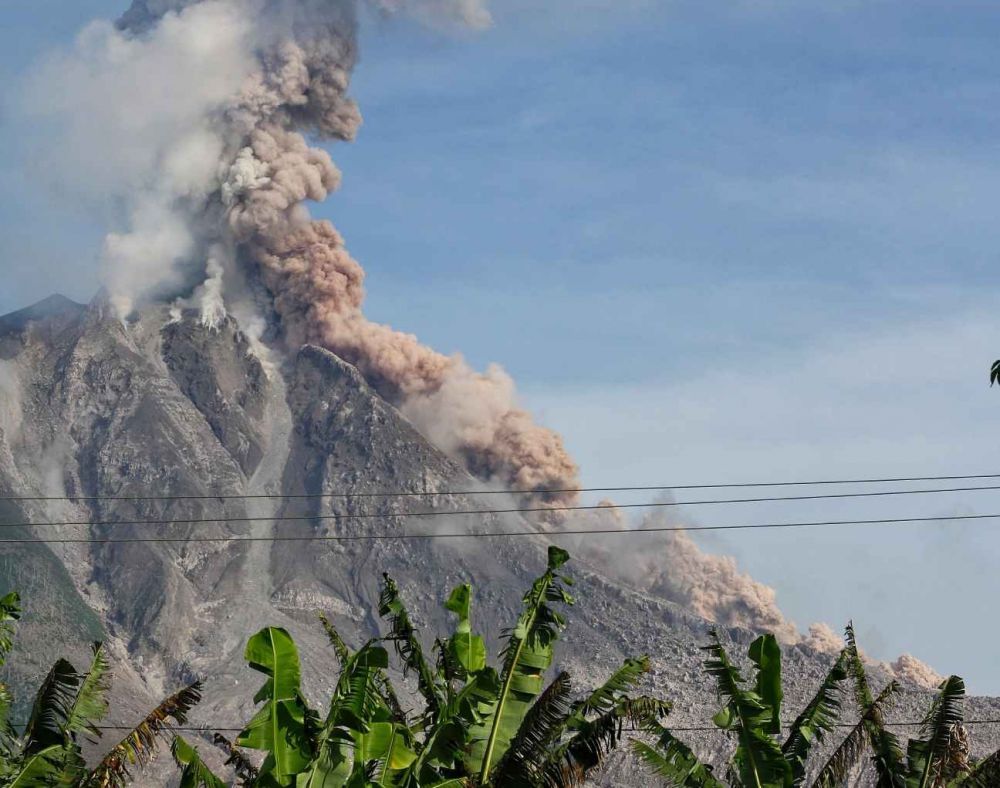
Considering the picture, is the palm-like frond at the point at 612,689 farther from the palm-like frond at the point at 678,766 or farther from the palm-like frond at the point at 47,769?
the palm-like frond at the point at 47,769

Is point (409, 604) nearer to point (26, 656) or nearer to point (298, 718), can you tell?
point (26, 656)

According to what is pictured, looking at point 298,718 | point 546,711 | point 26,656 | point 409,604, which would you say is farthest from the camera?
point 409,604

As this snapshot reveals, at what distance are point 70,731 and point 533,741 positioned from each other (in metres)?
5.64

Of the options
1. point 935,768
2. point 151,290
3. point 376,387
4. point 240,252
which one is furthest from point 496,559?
point 935,768

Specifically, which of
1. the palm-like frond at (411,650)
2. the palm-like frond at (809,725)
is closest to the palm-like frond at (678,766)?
the palm-like frond at (809,725)

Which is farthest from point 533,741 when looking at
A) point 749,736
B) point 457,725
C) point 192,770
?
point 192,770

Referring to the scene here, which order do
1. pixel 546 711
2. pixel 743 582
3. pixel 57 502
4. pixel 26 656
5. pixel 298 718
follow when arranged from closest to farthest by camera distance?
1. pixel 298 718
2. pixel 546 711
3. pixel 26 656
4. pixel 57 502
5. pixel 743 582

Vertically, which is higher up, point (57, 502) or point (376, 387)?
point (376, 387)

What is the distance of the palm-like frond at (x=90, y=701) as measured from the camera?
18.5m

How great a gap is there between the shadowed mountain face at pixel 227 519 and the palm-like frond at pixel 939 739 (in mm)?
107509

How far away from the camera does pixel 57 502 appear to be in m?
163

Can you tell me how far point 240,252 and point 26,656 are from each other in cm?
6239

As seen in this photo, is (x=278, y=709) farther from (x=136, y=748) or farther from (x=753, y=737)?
(x=753, y=737)

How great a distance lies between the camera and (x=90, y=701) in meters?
18.7
